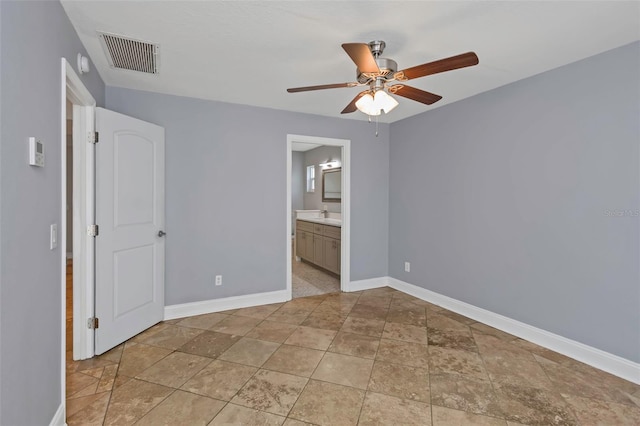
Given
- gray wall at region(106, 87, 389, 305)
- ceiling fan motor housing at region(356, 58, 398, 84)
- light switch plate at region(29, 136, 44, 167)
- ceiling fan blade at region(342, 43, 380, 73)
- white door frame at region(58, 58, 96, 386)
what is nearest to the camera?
light switch plate at region(29, 136, 44, 167)

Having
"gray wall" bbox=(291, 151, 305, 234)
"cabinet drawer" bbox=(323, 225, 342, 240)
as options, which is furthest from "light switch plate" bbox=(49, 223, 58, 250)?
"gray wall" bbox=(291, 151, 305, 234)

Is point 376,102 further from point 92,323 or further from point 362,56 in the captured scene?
point 92,323

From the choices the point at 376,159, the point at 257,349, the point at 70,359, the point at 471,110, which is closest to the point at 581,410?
the point at 257,349

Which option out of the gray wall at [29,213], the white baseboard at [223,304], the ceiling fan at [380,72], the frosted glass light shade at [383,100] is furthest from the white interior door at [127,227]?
the frosted glass light shade at [383,100]

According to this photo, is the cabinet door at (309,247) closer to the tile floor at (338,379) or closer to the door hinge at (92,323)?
the tile floor at (338,379)

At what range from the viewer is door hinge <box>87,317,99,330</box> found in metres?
2.55

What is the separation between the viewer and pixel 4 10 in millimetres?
1171

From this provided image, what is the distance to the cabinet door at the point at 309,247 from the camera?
18.9 ft

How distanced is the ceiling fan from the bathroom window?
5134 mm

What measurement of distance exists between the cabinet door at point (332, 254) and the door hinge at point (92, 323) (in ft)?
10.3

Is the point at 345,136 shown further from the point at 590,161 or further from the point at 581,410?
the point at 581,410

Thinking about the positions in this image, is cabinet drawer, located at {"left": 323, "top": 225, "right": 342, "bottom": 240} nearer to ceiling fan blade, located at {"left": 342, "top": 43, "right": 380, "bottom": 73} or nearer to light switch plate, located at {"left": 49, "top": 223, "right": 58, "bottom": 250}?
ceiling fan blade, located at {"left": 342, "top": 43, "right": 380, "bottom": 73}

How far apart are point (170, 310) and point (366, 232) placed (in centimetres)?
266

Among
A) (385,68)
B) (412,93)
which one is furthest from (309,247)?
(385,68)
